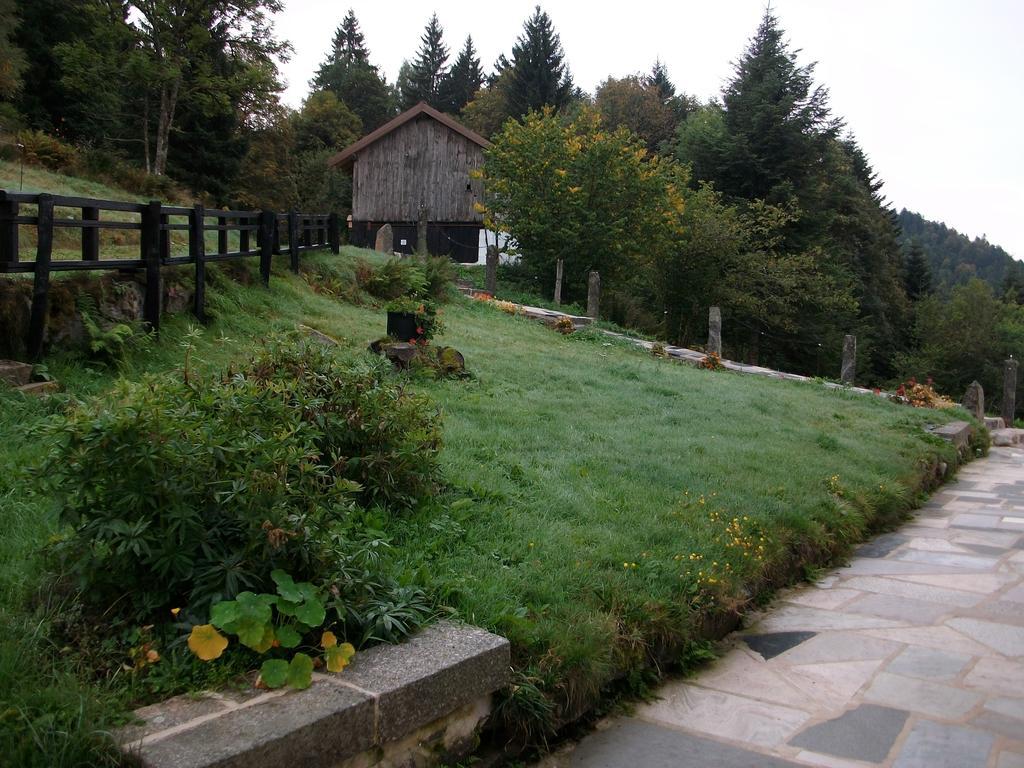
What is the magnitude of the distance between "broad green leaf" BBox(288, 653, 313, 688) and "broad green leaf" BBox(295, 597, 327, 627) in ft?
0.51

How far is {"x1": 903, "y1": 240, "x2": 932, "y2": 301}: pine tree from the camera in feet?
161

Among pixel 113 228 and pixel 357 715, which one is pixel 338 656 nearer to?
pixel 357 715

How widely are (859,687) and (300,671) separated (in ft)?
8.25

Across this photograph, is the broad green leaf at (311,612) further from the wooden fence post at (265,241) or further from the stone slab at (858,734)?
the wooden fence post at (265,241)

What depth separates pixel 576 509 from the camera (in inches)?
201

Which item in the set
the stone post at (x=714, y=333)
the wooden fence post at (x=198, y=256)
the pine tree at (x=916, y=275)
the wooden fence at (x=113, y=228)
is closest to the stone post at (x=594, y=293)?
the stone post at (x=714, y=333)

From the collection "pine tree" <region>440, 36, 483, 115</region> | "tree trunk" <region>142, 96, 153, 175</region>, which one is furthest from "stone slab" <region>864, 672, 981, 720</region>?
"pine tree" <region>440, 36, 483, 115</region>

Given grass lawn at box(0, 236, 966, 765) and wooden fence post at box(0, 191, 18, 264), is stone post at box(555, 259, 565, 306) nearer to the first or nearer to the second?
grass lawn at box(0, 236, 966, 765)

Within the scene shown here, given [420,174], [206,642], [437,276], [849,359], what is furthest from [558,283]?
[206,642]

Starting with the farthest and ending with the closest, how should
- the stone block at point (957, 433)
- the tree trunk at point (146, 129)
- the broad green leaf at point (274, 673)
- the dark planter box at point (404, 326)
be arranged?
the tree trunk at point (146, 129) → the stone block at point (957, 433) → the dark planter box at point (404, 326) → the broad green leaf at point (274, 673)

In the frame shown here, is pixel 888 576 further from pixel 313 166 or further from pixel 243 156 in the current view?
pixel 313 166

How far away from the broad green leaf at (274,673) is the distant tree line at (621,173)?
1901 centimetres

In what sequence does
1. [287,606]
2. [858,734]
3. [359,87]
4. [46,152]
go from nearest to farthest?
[287,606] → [858,734] → [46,152] → [359,87]

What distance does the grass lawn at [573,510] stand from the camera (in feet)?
10.7
